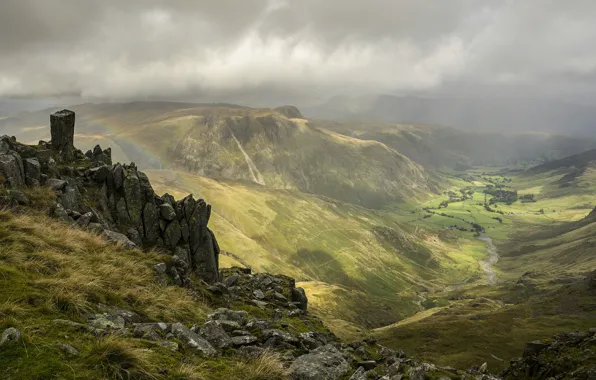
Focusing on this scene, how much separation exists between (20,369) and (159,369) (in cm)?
327

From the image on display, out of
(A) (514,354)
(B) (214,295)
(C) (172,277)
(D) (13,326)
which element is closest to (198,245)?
(B) (214,295)

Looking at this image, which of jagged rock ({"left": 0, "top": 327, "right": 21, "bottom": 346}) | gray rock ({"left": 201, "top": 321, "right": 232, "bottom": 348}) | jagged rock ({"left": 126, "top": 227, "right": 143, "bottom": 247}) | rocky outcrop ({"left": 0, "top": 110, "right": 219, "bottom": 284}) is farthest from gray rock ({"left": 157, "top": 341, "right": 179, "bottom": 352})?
jagged rock ({"left": 126, "top": 227, "right": 143, "bottom": 247})

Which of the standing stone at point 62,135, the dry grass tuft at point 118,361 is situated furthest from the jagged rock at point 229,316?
the standing stone at point 62,135

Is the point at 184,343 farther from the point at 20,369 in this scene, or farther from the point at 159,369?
the point at 20,369

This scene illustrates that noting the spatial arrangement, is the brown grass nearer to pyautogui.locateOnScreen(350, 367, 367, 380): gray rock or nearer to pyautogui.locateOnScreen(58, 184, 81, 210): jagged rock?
pyautogui.locateOnScreen(58, 184, 81, 210): jagged rock

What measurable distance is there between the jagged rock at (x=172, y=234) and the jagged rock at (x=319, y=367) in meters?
25.9

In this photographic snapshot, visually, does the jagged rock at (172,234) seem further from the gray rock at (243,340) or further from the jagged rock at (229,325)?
the gray rock at (243,340)

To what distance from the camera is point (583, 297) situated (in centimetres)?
17550

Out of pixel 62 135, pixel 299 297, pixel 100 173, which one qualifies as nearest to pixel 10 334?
pixel 100 173

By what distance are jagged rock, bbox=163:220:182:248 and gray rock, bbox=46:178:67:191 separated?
421 inches

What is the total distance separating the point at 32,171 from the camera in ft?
105

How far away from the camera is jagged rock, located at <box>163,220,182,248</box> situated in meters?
38.0

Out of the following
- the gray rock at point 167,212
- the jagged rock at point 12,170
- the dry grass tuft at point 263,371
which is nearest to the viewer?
the dry grass tuft at point 263,371

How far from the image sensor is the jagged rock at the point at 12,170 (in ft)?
91.4
